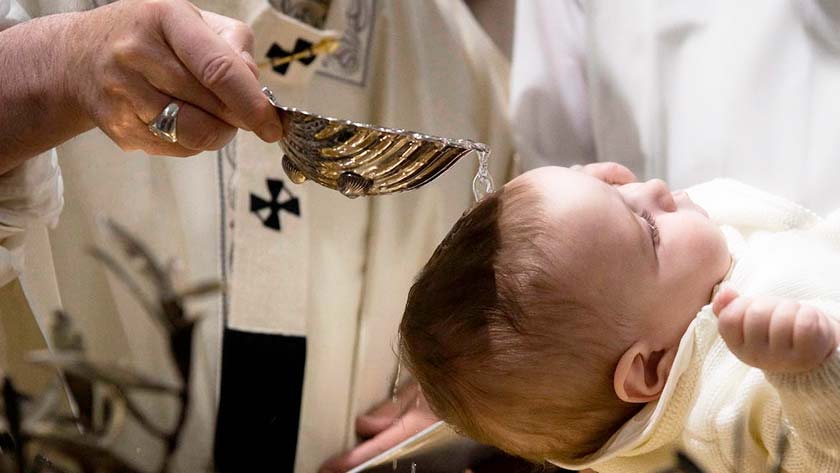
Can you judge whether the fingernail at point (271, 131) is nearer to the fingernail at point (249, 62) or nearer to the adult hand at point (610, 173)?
the fingernail at point (249, 62)

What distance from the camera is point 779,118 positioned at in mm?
1249

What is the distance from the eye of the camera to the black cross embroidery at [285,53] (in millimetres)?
1295

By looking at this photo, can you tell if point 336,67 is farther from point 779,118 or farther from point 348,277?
point 779,118

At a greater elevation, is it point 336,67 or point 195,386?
point 336,67

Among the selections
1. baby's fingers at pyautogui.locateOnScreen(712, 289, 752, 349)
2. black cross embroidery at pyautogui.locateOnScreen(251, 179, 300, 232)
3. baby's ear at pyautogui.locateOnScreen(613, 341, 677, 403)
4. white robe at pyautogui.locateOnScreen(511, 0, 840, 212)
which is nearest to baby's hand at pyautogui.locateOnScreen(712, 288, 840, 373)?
baby's fingers at pyautogui.locateOnScreen(712, 289, 752, 349)

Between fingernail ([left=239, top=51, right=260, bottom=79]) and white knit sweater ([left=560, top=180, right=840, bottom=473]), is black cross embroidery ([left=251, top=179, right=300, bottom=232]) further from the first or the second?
white knit sweater ([left=560, top=180, right=840, bottom=473])

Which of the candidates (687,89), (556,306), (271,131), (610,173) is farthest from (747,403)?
(687,89)

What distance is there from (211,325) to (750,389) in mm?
670

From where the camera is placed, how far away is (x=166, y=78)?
80 cm

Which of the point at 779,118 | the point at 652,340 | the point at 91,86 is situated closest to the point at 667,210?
the point at 652,340

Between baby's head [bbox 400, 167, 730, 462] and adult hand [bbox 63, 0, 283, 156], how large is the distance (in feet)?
0.69

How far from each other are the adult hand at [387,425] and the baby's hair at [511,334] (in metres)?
0.14

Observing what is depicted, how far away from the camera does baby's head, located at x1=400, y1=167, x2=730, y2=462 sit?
84cm

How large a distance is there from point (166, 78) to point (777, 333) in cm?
50
